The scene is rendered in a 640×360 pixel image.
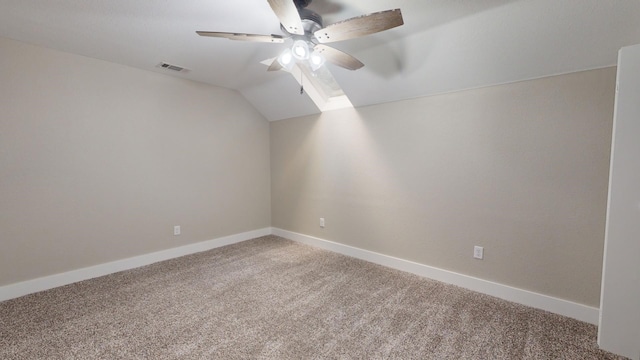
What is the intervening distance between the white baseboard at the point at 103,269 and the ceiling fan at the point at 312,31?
272 cm

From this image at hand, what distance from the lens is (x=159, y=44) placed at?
246 centimetres

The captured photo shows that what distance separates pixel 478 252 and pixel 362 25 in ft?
7.45

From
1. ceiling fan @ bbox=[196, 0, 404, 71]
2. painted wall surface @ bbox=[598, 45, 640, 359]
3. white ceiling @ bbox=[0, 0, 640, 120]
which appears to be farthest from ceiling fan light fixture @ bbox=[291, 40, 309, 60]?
painted wall surface @ bbox=[598, 45, 640, 359]

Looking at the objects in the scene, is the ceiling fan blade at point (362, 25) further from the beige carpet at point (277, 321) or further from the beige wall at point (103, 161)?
the beige wall at point (103, 161)

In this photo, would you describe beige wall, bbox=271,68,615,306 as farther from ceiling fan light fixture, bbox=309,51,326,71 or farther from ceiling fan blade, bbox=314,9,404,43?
ceiling fan blade, bbox=314,9,404,43

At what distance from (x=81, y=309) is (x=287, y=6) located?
284 centimetres

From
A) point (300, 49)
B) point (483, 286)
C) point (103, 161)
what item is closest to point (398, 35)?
point (300, 49)

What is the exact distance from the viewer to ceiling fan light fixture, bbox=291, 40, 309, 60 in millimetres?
1875

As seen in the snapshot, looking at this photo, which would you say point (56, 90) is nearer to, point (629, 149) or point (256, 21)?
point (256, 21)

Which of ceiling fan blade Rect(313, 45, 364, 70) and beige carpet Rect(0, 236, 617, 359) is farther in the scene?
ceiling fan blade Rect(313, 45, 364, 70)

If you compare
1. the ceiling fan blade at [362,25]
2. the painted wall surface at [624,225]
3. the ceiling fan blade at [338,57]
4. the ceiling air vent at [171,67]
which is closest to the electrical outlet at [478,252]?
the painted wall surface at [624,225]

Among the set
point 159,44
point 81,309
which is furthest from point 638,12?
point 81,309

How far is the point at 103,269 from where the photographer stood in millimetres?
2873

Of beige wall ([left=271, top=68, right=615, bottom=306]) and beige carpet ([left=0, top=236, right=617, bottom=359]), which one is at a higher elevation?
beige wall ([left=271, top=68, right=615, bottom=306])
